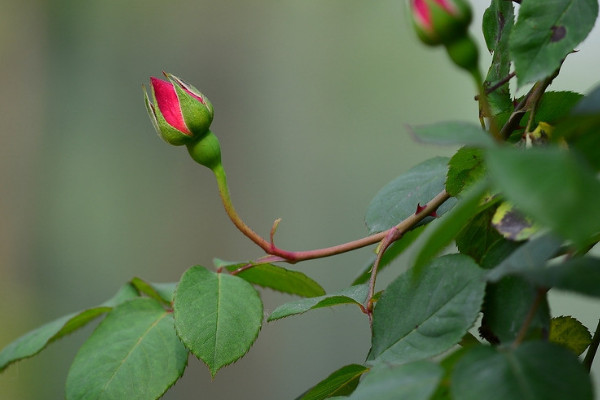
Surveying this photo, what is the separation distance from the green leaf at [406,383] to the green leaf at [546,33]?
0.09 metres

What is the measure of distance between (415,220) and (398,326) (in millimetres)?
64

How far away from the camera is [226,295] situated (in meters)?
0.25

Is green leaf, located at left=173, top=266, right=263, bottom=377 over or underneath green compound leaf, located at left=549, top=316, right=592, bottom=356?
over

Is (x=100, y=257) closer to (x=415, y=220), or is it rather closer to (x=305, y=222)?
(x=305, y=222)

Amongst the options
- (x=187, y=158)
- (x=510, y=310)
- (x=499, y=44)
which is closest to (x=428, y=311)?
(x=510, y=310)

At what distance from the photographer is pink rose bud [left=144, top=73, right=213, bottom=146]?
26 centimetres

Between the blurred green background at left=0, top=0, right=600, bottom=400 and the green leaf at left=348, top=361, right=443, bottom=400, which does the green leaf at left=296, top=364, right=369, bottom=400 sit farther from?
the blurred green background at left=0, top=0, right=600, bottom=400

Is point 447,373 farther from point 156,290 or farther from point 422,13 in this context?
point 156,290

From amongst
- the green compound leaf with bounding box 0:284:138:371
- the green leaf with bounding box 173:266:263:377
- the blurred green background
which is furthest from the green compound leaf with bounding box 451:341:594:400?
the blurred green background

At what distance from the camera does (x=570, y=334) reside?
0.24 meters

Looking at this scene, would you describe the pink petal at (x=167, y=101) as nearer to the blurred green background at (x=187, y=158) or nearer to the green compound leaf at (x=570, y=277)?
the green compound leaf at (x=570, y=277)

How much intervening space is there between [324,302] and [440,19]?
0.10m

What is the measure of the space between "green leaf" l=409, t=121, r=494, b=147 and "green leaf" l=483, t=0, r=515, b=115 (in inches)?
5.0

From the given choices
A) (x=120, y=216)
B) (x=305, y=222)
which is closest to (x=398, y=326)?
(x=305, y=222)
